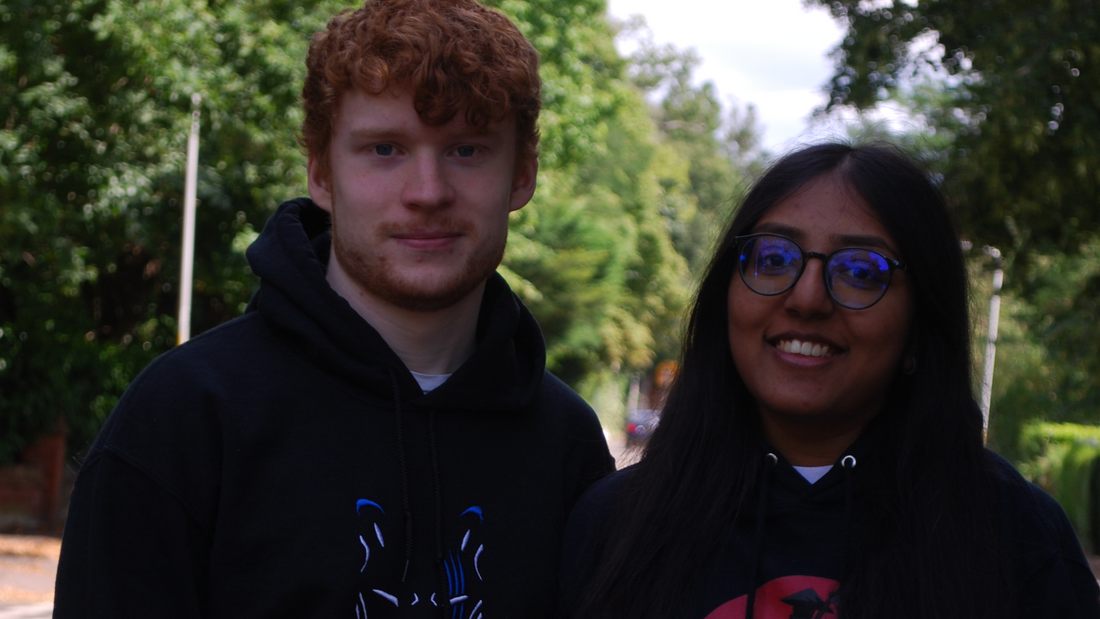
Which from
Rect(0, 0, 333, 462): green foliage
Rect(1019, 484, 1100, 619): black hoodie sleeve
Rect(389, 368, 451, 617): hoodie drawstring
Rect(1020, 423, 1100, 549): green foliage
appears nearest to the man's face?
Rect(389, 368, 451, 617): hoodie drawstring

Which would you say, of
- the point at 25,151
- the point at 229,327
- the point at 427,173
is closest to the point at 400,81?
the point at 427,173

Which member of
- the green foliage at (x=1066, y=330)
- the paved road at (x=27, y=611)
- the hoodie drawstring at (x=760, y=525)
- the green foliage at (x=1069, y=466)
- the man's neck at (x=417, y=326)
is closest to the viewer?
the hoodie drawstring at (x=760, y=525)

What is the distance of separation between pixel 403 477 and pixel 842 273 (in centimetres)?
106

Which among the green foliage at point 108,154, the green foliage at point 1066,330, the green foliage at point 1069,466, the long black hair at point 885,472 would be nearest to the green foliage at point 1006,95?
the green foliage at point 1066,330

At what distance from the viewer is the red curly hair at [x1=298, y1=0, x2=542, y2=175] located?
250cm

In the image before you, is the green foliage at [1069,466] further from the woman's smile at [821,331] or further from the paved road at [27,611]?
the woman's smile at [821,331]

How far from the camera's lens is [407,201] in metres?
2.54

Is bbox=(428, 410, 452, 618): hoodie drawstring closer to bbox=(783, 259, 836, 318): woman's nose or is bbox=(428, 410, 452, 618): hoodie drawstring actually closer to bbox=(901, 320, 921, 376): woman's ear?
bbox=(783, 259, 836, 318): woman's nose

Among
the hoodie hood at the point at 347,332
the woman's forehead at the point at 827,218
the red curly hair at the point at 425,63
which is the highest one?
the red curly hair at the point at 425,63

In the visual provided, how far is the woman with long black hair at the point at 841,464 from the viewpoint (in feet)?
7.58

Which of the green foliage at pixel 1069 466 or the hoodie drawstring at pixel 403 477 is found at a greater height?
the hoodie drawstring at pixel 403 477

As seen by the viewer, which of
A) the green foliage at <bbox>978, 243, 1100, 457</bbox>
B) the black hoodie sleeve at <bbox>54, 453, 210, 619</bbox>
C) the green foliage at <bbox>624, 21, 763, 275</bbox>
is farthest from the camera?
the green foliage at <bbox>624, 21, 763, 275</bbox>

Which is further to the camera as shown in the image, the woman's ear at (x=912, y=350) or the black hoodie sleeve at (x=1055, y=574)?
the woman's ear at (x=912, y=350)

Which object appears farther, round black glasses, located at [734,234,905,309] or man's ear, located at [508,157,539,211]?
man's ear, located at [508,157,539,211]
